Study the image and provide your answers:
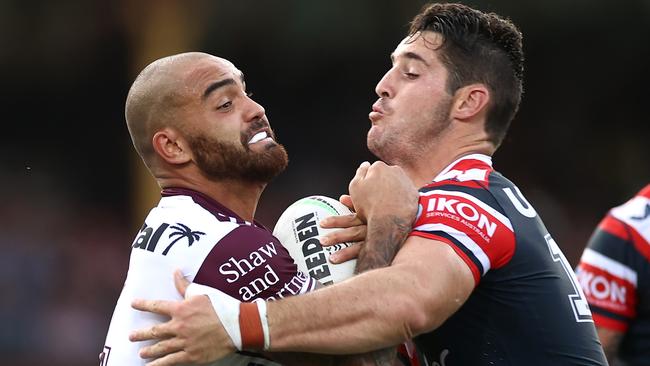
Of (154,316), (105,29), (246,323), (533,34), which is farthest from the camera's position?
(533,34)

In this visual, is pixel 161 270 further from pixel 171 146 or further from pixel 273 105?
pixel 273 105

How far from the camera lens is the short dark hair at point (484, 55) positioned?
5227 millimetres

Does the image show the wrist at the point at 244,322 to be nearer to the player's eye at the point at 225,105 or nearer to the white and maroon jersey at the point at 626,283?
the player's eye at the point at 225,105

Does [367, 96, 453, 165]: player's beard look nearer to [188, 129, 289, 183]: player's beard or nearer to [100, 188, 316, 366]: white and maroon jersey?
[188, 129, 289, 183]: player's beard

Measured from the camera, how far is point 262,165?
500 cm

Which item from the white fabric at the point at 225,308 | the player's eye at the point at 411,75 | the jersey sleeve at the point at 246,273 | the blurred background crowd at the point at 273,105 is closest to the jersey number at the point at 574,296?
the player's eye at the point at 411,75

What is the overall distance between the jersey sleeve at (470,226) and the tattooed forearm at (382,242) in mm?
63

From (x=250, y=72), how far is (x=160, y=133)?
10572mm

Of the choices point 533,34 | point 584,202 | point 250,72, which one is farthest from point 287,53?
point 584,202

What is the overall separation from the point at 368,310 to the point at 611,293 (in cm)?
310


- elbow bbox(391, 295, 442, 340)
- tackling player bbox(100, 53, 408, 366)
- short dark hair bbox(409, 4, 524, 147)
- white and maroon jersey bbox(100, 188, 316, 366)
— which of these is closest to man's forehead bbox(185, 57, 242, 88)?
tackling player bbox(100, 53, 408, 366)

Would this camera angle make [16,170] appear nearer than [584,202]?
Yes

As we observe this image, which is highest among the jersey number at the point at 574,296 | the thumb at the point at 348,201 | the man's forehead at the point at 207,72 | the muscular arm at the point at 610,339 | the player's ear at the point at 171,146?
the man's forehead at the point at 207,72

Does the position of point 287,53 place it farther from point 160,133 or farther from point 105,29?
point 160,133
